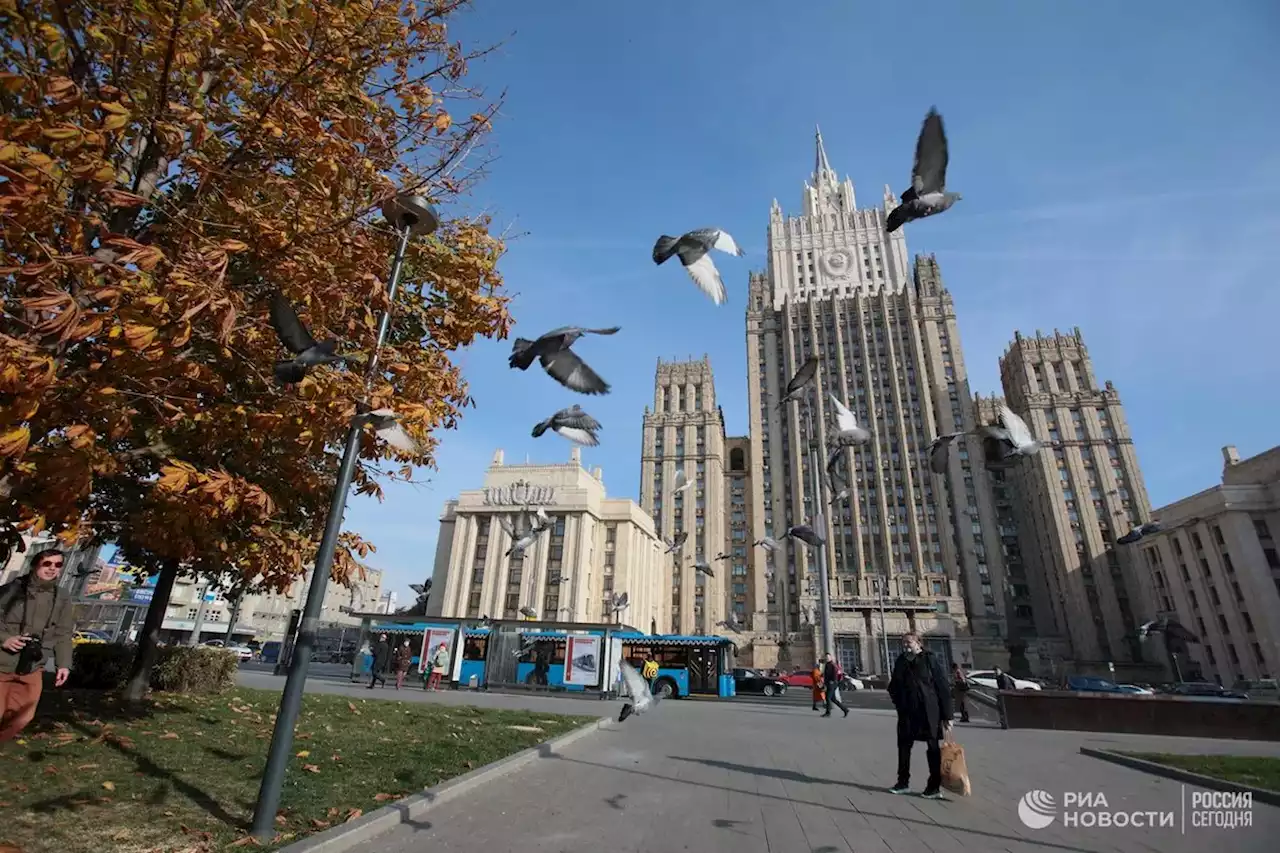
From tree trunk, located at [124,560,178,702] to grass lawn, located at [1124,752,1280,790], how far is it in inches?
633

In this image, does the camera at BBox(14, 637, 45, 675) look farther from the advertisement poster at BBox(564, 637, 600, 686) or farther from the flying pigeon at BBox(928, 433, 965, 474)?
the advertisement poster at BBox(564, 637, 600, 686)

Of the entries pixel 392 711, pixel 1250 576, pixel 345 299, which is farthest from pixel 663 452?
pixel 345 299

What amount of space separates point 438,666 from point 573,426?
2392 cm

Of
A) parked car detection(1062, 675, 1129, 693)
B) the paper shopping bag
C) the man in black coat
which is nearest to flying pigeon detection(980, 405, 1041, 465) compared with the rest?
the man in black coat

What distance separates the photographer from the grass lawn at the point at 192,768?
441 centimetres

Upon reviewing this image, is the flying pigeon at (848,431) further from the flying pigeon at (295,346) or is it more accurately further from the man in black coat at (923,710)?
the flying pigeon at (295,346)

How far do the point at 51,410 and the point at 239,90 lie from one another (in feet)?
11.4

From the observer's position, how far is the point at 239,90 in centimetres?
598

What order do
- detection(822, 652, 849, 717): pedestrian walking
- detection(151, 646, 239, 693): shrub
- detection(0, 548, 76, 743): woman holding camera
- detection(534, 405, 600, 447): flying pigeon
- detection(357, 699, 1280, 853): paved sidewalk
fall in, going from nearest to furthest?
1. detection(357, 699, 1280, 853): paved sidewalk
2. detection(0, 548, 76, 743): woman holding camera
3. detection(534, 405, 600, 447): flying pigeon
4. detection(151, 646, 239, 693): shrub
5. detection(822, 652, 849, 717): pedestrian walking

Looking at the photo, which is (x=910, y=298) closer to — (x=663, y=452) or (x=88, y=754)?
(x=663, y=452)

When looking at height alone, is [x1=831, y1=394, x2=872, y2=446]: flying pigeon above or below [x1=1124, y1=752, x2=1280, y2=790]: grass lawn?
above

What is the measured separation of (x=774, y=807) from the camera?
20.3 ft

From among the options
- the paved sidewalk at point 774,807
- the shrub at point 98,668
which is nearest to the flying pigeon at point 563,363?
the paved sidewalk at point 774,807

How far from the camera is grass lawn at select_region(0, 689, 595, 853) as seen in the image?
4410 mm
